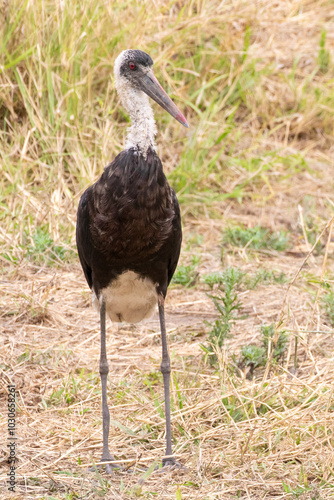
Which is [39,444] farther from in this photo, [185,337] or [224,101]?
[224,101]

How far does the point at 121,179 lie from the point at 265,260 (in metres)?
3.01

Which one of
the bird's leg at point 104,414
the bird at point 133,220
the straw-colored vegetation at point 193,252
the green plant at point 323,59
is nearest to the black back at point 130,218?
the bird at point 133,220

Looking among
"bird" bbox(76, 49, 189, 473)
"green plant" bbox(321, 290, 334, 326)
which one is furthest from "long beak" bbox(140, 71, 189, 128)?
"green plant" bbox(321, 290, 334, 326)

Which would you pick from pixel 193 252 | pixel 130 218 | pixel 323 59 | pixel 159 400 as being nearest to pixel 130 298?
pixel 159 400

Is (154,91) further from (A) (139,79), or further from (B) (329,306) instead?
(B) (329,306)

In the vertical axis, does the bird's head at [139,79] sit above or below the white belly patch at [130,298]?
above

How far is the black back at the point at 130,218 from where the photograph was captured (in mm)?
3754

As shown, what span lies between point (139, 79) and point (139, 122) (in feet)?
1.12

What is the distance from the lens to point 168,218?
3895 millimetres

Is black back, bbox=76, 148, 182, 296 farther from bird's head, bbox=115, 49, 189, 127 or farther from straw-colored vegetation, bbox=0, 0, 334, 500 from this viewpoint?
straw-colored vegetation, bbox=0, 0, 334, 500

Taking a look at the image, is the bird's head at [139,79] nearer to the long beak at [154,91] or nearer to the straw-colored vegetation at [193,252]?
the long beak at [154,91]

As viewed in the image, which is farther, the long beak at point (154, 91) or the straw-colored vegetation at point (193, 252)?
the long beak at point (154, 91)

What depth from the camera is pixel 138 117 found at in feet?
13.0

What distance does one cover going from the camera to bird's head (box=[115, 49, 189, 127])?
161 inches
